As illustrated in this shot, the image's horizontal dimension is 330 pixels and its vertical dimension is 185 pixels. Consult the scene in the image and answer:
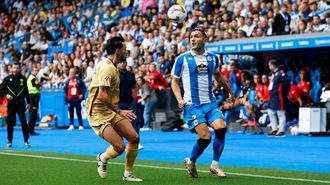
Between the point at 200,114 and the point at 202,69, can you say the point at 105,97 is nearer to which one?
the point at 200,114

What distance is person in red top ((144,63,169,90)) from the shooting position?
94.5 ft

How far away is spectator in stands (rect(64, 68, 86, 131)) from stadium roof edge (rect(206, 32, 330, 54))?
19.5 feet

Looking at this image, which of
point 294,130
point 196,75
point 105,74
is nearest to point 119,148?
point 105,74

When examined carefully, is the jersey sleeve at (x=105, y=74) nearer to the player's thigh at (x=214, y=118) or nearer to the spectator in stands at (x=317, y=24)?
the player's thigh at (x=214, y=118)

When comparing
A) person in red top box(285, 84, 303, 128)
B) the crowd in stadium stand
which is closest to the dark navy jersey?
person in red top box(285, 84, 303, 128)

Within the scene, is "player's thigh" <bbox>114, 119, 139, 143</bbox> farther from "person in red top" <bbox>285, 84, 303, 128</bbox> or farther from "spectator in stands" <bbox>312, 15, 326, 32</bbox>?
"spectator in stands" <bbox>312, 15, 326, 32</bbox>

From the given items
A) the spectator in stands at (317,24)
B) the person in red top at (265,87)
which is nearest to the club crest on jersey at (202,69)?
the spectator in stands at (317,24)

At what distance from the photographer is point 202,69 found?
12.6 meters

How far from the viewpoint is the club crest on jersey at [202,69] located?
12609 mm

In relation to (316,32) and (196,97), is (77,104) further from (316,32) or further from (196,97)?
(196,97)

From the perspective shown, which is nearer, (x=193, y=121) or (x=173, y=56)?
(x=193, y=121)

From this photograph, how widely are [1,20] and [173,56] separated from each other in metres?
18.4

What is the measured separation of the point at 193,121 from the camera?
12.5 m

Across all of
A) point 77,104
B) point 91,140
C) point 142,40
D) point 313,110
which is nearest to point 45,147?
point 91,140
